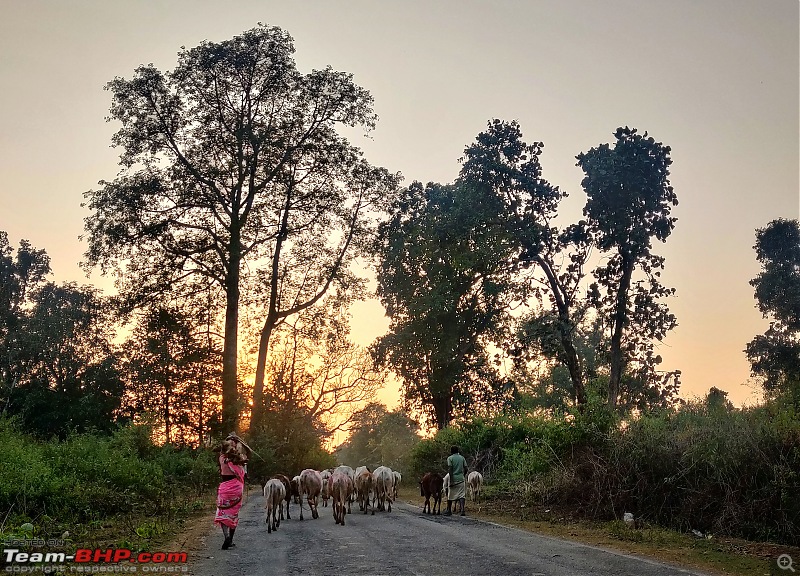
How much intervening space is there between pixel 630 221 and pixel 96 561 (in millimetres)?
25468

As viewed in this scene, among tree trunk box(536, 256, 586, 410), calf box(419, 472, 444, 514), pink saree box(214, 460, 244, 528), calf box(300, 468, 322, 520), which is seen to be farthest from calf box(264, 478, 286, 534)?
tree trunk box(536, 256, 586, 410)

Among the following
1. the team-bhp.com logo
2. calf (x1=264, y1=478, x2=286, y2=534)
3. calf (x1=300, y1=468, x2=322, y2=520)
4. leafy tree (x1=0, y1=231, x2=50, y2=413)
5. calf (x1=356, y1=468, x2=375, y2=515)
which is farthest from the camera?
leafy tree (x1=0, y1=231, x2=50, y2=413)

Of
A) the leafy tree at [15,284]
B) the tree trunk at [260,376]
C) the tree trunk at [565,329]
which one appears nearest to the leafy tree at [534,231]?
the tree trunk at [565,329]

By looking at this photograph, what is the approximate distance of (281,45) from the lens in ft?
111

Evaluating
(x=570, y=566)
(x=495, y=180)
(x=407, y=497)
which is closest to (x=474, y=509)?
(x=407, y=497)

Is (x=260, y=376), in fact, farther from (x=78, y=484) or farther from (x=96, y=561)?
(x=96, y=561)

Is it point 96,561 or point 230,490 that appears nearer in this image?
point 96,561

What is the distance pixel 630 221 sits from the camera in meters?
29.7

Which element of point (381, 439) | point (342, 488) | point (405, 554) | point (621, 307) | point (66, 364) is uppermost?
point (621, 307)

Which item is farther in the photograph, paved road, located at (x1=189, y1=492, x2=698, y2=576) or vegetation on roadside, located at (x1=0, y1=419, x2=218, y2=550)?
vegetation on roadside, located at (x1=0, y1=419, x2=218, y2=550)

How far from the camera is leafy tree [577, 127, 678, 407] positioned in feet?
97.7

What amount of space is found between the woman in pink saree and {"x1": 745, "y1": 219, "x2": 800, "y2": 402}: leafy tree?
36258 millimetres

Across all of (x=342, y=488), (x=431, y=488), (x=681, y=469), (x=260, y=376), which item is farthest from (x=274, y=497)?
(x=260, y=376)

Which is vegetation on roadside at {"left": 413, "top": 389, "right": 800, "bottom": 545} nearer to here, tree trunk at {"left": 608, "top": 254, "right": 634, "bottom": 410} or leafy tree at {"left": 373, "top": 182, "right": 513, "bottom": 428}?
tree trunk at {"left": 608, "top": 254, "right": 634, "bottom": 410}
